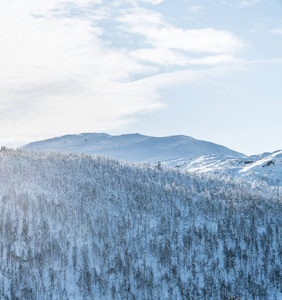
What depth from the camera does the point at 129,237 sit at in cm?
3150

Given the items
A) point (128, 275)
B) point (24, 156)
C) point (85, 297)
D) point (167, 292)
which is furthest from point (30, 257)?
point (24, 156)

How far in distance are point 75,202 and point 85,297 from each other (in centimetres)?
1133

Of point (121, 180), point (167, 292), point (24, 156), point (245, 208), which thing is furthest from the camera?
point (24, 156)

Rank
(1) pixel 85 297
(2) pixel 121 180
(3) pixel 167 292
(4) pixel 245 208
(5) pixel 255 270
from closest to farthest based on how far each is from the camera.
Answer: (1) pixel 85 297 < (3) pixel 167 292 < (5) pixel 255 270 < (4) pixel 245 208 < (2) pixel 121 180

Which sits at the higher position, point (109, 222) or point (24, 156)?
point (24, 156)

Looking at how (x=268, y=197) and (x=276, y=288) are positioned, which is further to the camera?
(x=268, y=197)

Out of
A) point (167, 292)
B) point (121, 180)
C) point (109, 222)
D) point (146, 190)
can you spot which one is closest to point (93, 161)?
point (121, 180)

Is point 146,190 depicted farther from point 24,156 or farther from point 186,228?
point 24,156

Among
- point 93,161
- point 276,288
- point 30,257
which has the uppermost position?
point 93,161

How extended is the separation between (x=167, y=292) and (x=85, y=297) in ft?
20.0

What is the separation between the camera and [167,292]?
26984mm

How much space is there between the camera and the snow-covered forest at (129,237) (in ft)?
87.2

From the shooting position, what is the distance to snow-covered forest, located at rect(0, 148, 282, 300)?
26.6 m

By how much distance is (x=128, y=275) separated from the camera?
27.7 metres
